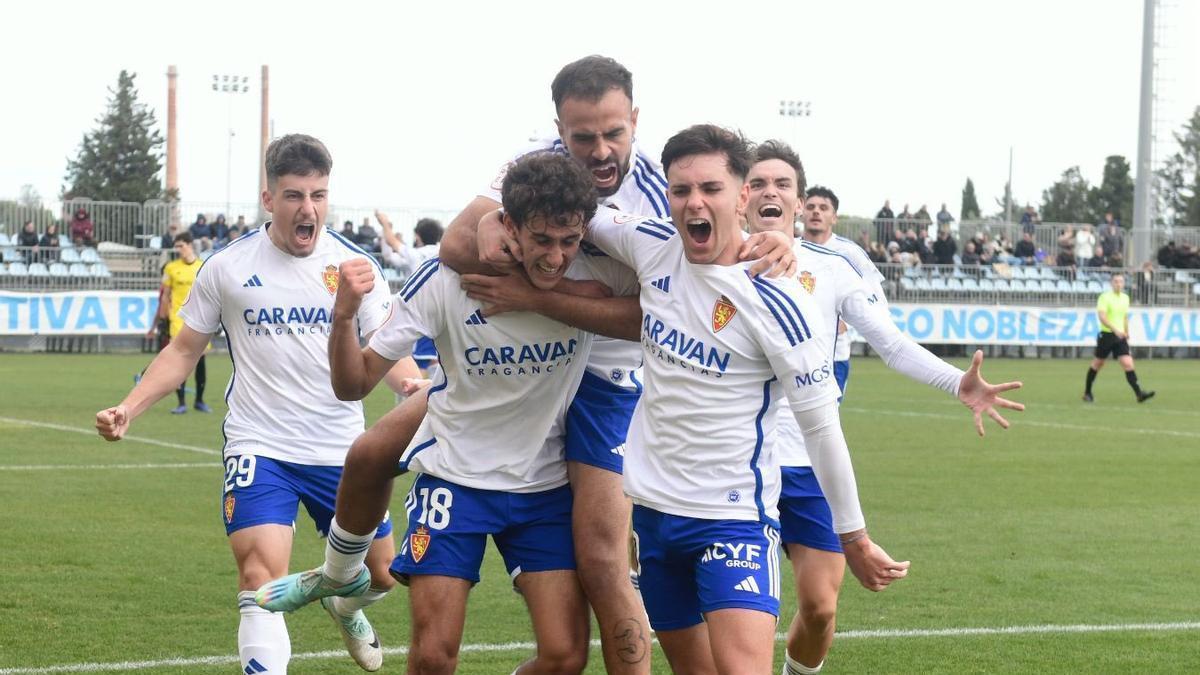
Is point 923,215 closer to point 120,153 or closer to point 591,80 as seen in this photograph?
point 591,80

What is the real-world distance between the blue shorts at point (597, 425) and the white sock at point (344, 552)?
1.05 metres

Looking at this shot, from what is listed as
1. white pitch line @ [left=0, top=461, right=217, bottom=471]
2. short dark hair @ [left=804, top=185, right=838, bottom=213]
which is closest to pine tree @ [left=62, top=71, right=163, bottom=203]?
white pitch line @ [left=0, top=461, right=217, bottom=471]

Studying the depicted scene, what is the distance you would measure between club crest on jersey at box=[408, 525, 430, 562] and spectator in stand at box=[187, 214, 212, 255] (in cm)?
3162

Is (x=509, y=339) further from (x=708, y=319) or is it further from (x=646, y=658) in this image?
(x=646, y=658)

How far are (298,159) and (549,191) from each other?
6.40ft

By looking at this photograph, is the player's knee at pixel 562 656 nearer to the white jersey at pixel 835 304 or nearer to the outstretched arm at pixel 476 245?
the outstretched arm at pixel 476 245

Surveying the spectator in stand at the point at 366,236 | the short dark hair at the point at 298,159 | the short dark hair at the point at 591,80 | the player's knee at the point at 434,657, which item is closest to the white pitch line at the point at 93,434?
the short dark hair at the point at 298,159

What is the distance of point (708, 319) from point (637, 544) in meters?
0.82

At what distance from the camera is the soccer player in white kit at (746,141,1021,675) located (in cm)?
647

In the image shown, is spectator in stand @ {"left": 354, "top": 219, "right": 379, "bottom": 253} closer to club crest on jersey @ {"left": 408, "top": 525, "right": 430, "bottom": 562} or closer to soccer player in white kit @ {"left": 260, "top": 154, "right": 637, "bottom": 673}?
soccer player in white kit @ {"left": 260, "top": 154, "right": 637, "bottom": 673}

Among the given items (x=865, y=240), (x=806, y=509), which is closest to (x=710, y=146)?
(x=806, y=509)

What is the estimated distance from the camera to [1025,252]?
4366 centimetres

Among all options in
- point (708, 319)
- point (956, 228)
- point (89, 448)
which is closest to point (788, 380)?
point (708, 319)

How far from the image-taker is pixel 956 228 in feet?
152
